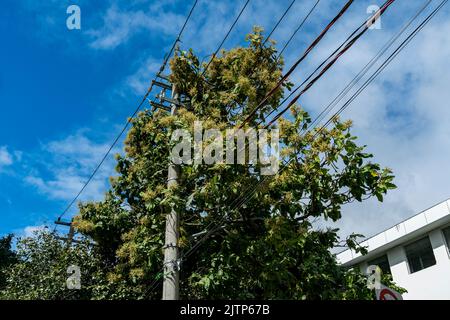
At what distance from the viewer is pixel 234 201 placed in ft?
27.9

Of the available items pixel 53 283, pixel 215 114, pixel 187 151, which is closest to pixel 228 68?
pixel 215 114

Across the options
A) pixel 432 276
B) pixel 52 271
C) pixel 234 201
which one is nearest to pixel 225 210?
pixel 234 201

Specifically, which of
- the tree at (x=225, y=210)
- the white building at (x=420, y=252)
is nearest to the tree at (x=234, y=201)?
the tree at (x=225, y=210)

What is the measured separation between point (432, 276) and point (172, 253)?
491 inches

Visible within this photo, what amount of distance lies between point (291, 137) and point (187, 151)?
2.14 meters

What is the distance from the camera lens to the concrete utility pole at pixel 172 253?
8.02m

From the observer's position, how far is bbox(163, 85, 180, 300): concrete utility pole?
8023 millimetres

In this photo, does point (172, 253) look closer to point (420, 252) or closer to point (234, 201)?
point (234, 201)

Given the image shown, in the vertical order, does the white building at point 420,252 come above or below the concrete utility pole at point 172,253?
above

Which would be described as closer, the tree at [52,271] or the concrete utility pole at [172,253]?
the concrete utility pole at [172,253]

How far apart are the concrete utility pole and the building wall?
38.7ft

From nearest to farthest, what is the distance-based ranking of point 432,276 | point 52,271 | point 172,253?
point 172,253
point 52,271
point 432,276

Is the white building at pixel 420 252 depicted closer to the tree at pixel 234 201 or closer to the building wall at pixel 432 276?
the building wall at pixel 432 276

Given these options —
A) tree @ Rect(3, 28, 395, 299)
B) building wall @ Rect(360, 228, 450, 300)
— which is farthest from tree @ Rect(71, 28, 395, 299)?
building wall @ Rect(360, 228, 450, 300)
